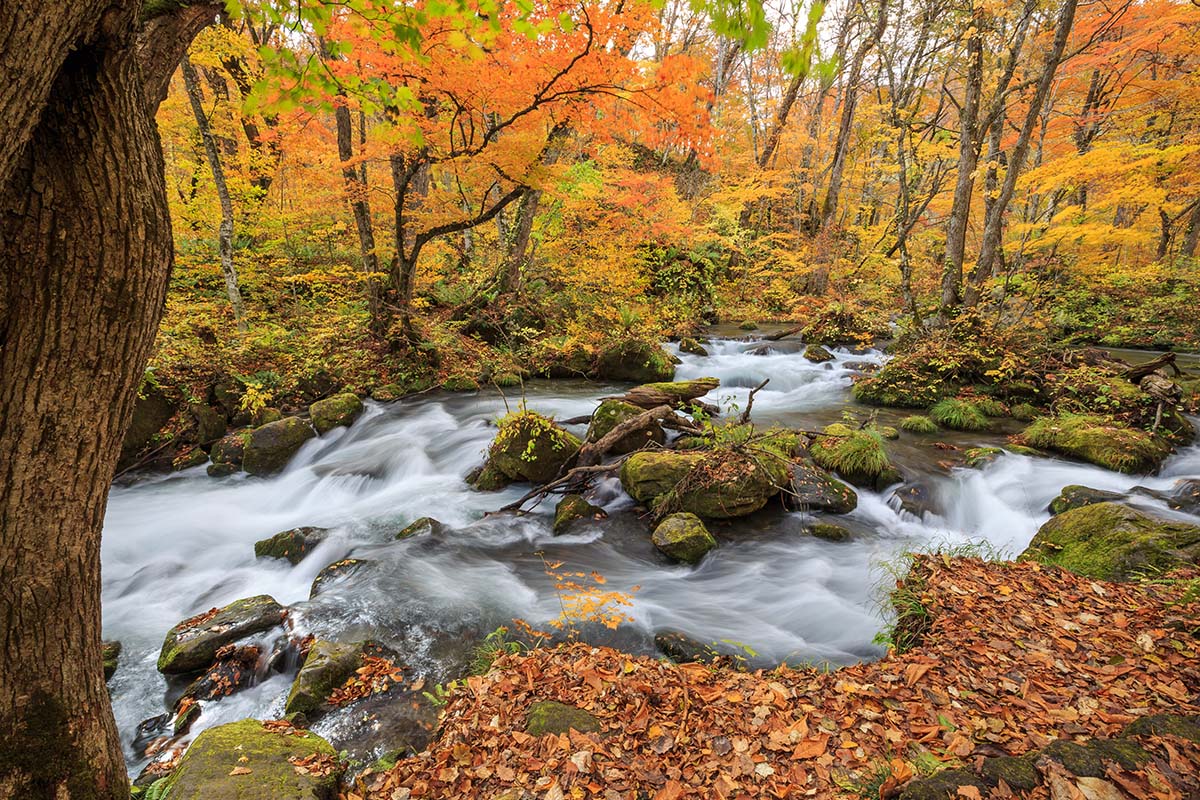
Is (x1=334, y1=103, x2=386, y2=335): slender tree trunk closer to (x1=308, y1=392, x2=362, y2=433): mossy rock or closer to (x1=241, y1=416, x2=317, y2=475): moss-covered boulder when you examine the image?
(x1=308, y1=392, x2=362, y2=433): mossy rock

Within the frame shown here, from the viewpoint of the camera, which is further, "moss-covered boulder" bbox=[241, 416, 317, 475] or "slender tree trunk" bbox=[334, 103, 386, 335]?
"slender tree trunk" bbox=[334, 103, 386, 335]

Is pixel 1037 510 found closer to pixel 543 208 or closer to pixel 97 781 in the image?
pixel 97 781

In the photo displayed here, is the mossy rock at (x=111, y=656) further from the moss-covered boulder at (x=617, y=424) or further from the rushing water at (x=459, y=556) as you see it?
the moss-covered boulder at (x=617, y=424)

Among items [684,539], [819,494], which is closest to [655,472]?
[684,539]

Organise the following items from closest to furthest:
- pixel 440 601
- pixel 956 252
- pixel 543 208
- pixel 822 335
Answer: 1. pixel 440 601
2. pixel 956 252
3. pixel 543 208
4. pixel 822 335

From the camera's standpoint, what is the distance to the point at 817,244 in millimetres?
20016

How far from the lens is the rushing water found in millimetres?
4809

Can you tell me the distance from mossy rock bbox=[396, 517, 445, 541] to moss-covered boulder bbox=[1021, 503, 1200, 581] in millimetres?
6560

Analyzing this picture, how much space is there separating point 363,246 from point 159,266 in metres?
11.0

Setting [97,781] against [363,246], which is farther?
[363,246]

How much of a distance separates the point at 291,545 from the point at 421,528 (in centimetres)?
163

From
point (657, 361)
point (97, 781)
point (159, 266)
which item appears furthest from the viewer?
point (657, 361)

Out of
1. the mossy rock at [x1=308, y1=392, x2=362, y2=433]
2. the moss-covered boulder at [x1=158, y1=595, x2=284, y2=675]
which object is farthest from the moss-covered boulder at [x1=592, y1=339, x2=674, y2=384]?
the moss-covered boulder at [x1=158, y1=595, x2=284, y2=675]

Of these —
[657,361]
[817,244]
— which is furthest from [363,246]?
[817,244]
